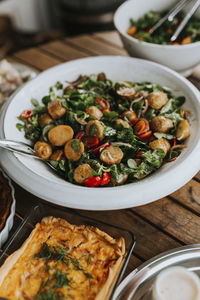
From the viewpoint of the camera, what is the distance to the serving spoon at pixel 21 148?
96 centimetres

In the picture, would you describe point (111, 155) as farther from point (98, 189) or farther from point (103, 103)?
point (103, 103)

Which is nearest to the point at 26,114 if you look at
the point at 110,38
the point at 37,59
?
the point at 37,59

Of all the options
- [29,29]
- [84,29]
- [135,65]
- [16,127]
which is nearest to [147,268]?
[16,127]

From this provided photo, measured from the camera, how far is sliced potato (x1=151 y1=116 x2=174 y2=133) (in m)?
1.03

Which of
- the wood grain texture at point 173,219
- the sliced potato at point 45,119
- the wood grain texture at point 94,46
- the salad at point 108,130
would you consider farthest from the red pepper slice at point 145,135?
the wood grain texture at point 94,46

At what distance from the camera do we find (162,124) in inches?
40.4

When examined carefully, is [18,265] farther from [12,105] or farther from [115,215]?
[12,105]

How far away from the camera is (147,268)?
803 millimetres

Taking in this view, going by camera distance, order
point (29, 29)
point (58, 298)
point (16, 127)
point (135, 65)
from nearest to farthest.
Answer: point (58, 298), point (16, 127), point (135, 65), point (29, 29)

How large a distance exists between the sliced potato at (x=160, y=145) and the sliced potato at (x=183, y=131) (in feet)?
0.18

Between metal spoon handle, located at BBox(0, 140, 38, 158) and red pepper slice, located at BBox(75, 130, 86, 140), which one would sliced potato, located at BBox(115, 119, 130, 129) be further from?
metal spoon handle, located at BBox(0, 140, 38, 158)

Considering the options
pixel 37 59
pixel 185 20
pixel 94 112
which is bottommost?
pixel 37 59

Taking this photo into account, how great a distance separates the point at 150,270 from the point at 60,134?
476mm

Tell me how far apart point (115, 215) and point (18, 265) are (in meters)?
0.33
